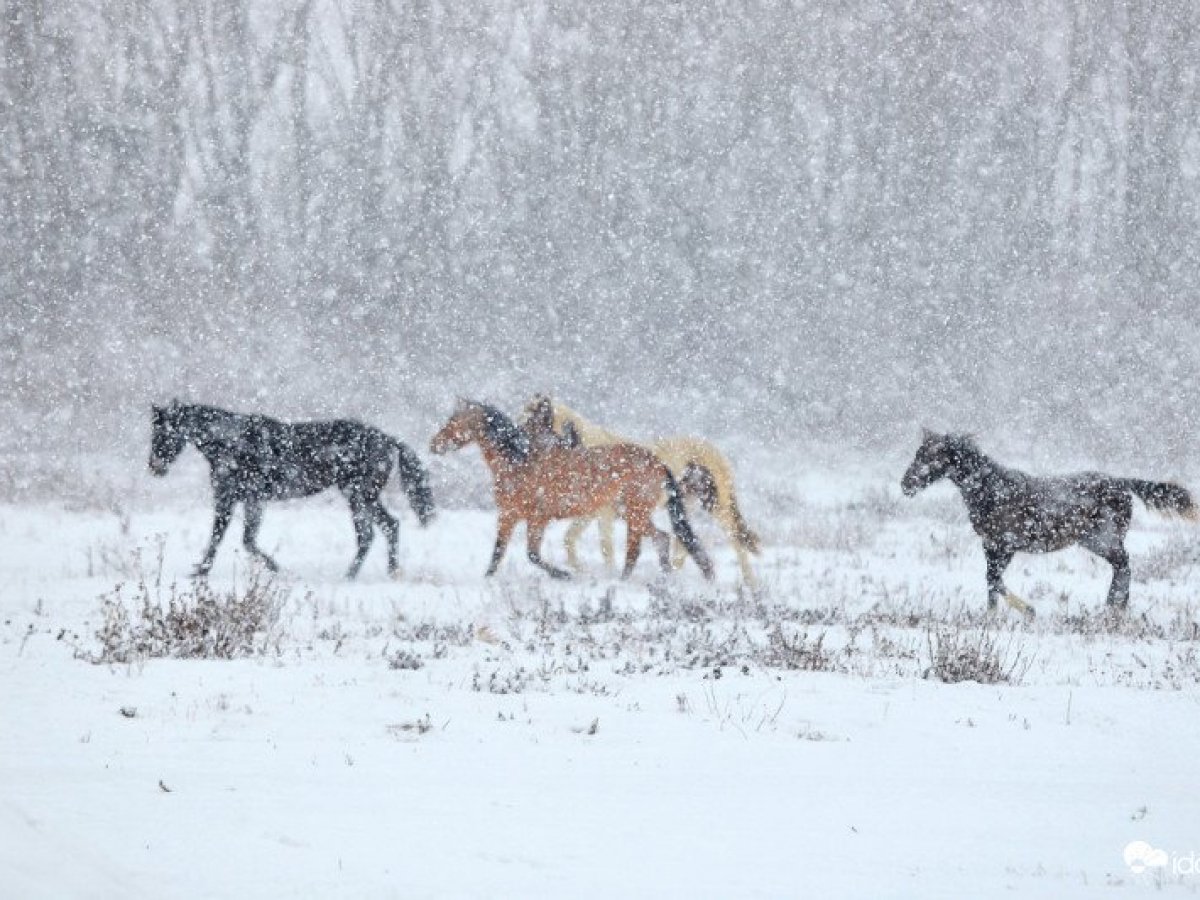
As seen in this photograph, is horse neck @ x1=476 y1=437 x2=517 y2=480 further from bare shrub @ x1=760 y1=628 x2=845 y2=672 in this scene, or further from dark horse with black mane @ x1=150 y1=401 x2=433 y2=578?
bare shrub @ x1=760 y1=628 x2=845 y2=672

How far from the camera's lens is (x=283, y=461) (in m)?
11.3

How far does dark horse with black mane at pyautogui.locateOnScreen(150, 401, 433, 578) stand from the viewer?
434 inches

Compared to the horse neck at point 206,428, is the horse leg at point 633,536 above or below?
below

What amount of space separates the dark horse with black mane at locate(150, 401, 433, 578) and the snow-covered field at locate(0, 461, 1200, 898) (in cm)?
131

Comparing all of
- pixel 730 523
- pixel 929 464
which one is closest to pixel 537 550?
pixel 730 523

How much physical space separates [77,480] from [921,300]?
19.8 metres

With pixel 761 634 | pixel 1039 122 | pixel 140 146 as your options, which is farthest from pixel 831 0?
pixel 761 634

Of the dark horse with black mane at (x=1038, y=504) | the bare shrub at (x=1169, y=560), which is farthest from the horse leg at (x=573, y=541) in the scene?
the bare shrub at (x=1169, y=560)

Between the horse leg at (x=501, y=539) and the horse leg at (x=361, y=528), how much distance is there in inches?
46.7

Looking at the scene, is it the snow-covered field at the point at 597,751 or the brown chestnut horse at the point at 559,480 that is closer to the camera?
the snow-covered field at the point at 597,751

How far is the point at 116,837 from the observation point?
368 cm

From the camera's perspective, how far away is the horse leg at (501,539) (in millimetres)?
10789

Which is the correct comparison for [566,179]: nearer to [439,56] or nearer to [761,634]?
[439,56]

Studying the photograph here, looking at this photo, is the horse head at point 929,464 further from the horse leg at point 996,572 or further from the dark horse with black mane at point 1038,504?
the horse leg at point 996,572
